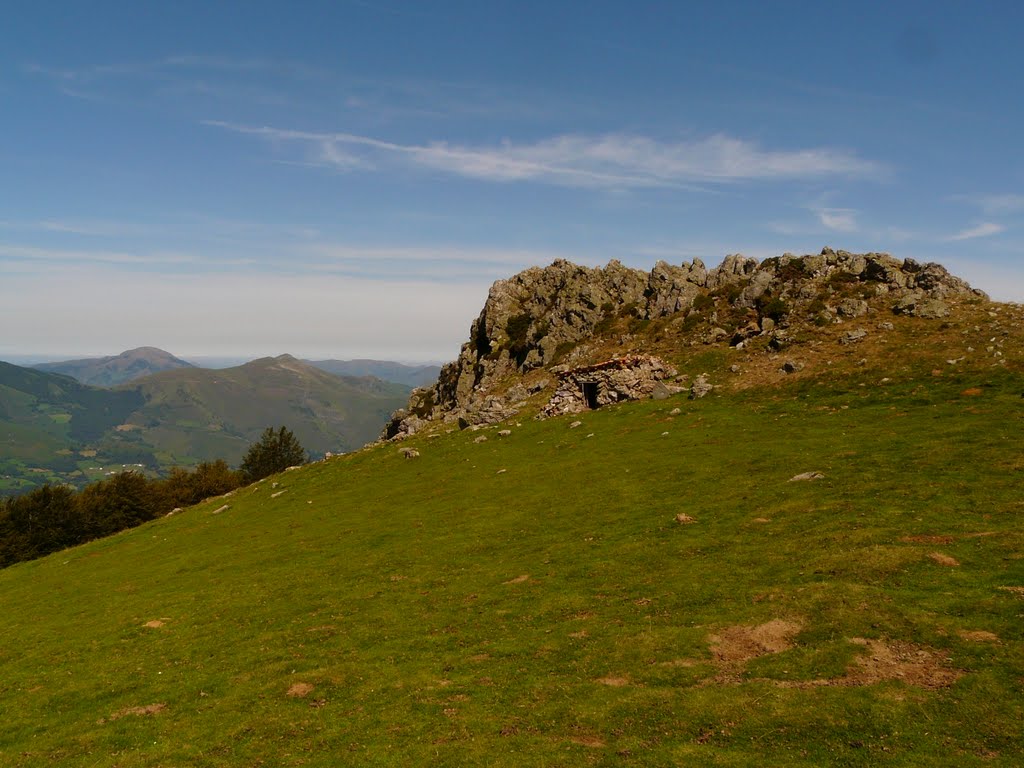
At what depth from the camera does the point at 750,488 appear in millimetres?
35688

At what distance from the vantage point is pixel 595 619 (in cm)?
2358

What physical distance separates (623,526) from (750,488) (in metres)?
8.78

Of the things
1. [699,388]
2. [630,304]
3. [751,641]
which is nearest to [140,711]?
[751,641]

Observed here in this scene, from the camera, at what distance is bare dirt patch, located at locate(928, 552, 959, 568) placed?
22.6m

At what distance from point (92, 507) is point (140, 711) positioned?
104543 millimetres

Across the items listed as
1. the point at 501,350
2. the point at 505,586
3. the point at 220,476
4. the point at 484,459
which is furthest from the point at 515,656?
the point at 220,476

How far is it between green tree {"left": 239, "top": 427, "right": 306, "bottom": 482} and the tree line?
969cm

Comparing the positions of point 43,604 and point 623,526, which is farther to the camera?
point 43,604

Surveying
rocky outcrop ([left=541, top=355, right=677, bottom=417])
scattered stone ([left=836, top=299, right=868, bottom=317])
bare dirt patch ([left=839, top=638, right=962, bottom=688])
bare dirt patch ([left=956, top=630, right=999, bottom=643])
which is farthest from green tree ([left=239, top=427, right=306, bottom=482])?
bare dirt patch ([left=956, top=630, right=999, bottom=643])

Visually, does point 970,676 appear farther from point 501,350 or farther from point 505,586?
point 501,350

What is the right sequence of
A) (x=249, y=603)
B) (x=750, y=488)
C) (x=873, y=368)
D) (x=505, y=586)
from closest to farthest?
(x=505, y=586) → (x=249, y=603) → (x=750, y=488) → (x=873, y=368)

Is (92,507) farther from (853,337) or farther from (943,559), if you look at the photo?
(943,559)

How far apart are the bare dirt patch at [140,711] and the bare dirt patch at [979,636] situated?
28.6 meters

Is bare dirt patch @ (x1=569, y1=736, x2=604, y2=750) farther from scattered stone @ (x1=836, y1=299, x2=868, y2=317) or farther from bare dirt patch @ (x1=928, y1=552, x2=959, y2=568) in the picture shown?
scattered stone @ (x1=836, y1=299, x2=868, y2=317)
